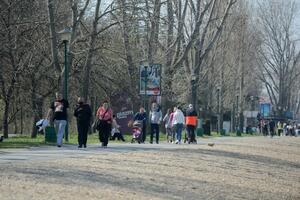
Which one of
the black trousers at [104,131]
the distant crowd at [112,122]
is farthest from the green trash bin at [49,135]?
the black trousers at [104,131]

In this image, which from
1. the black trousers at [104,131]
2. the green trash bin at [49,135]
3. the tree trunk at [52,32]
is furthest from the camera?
the tree trunk at [52,32]

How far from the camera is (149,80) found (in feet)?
115

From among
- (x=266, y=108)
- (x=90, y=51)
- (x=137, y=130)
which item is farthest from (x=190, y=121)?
(x=266, y=108)

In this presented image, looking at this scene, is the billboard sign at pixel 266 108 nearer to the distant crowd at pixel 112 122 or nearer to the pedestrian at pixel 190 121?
the distant crowd at pixel 112 122

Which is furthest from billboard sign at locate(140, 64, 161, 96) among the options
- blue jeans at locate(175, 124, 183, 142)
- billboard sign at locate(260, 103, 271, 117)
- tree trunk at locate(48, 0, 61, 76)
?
billboard sign at locate(260, 103, 271, 117)

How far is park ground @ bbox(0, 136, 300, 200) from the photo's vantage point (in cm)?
1393

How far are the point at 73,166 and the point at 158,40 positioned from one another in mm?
31202

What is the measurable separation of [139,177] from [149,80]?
59.4ft

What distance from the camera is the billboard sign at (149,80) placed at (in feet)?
114

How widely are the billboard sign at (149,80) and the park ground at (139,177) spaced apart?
8440 millimetres

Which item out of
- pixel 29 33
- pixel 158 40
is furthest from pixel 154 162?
pixel 158 40

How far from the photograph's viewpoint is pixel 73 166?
17891 mm

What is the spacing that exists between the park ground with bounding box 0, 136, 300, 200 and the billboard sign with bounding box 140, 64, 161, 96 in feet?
27.7

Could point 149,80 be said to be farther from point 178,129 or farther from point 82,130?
point 82,130
